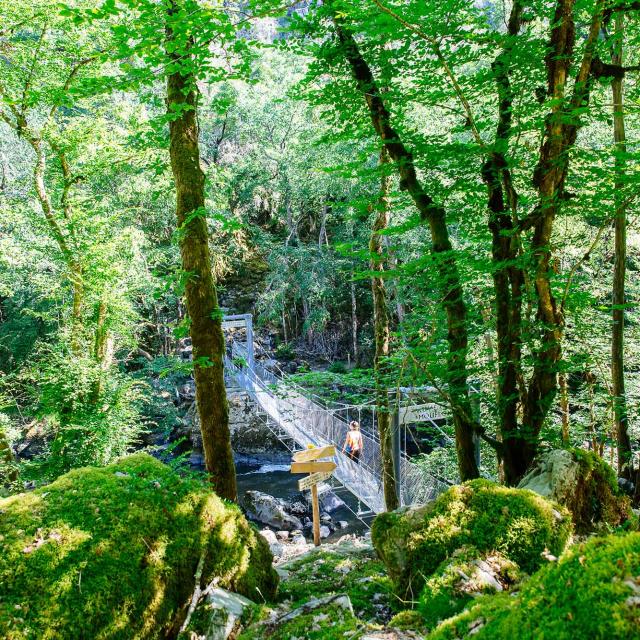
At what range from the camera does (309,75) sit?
2.57 meters

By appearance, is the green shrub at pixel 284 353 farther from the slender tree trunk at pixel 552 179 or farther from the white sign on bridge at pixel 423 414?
the slender tree trunk at pixel 552 179

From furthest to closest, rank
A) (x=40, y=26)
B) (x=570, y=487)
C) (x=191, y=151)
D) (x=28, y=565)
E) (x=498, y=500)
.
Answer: (x=40, y=26) < (x=191, y=151) < (x=570, y=487) < (x=498, y=500) < (x=28, y=565)

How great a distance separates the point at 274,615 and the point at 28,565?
0.78 m

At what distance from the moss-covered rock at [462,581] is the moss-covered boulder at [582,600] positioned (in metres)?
0.59

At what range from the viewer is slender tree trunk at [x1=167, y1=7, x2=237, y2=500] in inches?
90.4

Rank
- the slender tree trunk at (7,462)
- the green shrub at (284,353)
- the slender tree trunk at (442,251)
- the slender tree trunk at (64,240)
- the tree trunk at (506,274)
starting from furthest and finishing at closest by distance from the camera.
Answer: the green shrub at (284,353)
the slender tree trunk at (64,240)
the slender tree trunk at (7,462)
the slender tree trunk at (442,251)
the tree trunk at (506,274)

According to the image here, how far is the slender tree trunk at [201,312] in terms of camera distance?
230 centimetres

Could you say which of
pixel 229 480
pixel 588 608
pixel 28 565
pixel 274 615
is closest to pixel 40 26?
pixel 229 480

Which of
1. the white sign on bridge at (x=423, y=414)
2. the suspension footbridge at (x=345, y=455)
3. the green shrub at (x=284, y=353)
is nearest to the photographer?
the white sign on bridge at (x=423, y=414)

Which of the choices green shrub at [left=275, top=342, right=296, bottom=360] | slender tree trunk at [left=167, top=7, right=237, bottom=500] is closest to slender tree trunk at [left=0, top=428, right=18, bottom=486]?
slender tree trunk at [left=167, top=7, right=237, bottom=500]

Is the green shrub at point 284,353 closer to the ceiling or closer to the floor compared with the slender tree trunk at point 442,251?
closer to the floor

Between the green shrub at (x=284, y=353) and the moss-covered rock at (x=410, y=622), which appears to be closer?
the moss-covered rock at (x=410, y=622)

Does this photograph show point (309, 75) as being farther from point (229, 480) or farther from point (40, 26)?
point (40, 26)

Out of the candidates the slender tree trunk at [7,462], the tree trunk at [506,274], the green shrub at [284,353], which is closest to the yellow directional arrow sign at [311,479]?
the tree trunk at [506,274]
